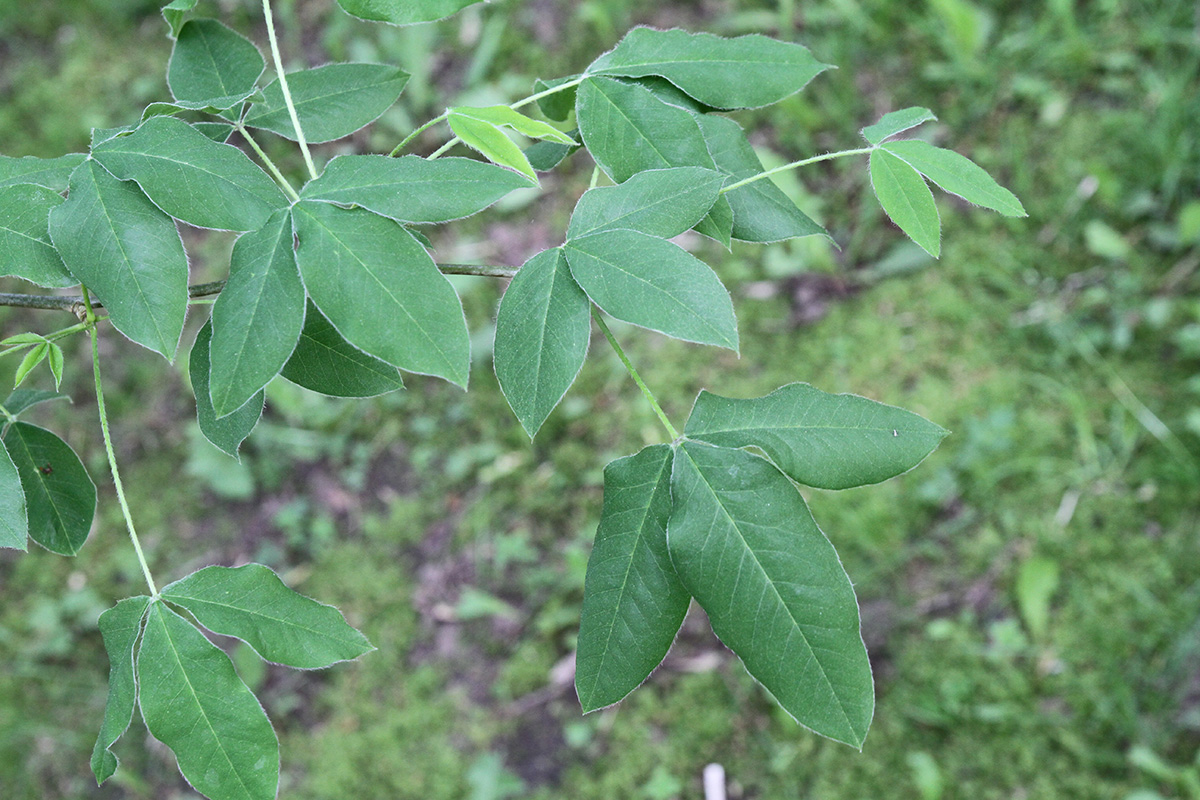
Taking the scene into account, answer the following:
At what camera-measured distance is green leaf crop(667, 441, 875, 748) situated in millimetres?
749

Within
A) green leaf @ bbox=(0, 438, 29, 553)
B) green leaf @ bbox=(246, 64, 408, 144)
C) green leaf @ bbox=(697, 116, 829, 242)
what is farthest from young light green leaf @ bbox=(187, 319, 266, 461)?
green leaf @ bbox=(697, 116, 829, 242)

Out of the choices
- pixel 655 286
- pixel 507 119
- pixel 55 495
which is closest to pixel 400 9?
pixel 507 119

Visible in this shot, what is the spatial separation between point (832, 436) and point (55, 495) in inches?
33.1

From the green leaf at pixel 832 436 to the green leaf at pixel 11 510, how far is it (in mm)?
633

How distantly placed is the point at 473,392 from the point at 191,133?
2277 millimetres

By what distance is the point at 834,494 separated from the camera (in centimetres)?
257

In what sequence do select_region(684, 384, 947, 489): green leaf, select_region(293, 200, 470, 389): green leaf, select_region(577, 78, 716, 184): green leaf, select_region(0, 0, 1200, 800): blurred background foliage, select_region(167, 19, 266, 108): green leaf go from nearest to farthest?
select_region(293, 200, 470, 389): green leaf < select_region(684, 384, 947, 489): green leaf < select_region(577, 78, 716, 184): green leaf < select_region(167, 19, 266, 108): green leaf < select_region(0, 0, 1200, 800): blurred background foliage

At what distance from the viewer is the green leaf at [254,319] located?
69cm

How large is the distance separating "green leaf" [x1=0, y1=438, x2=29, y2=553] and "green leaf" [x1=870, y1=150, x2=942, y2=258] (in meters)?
0.84

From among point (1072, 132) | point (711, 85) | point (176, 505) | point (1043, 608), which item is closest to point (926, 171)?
point (711, 85)

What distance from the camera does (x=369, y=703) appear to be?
8.64ft

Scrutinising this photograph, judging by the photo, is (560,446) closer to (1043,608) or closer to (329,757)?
(329,757)

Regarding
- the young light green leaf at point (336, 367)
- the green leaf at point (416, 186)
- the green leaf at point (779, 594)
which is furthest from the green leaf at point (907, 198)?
the young light green leaf at point (336, 367)

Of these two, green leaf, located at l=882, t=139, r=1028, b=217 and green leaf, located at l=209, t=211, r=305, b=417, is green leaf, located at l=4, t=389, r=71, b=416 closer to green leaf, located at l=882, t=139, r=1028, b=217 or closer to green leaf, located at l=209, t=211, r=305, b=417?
green leaf, located at l=209, t=211, r=305, b=417
